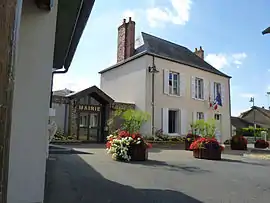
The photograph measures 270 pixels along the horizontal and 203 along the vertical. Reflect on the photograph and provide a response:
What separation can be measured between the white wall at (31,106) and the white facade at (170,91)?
12.4 meters

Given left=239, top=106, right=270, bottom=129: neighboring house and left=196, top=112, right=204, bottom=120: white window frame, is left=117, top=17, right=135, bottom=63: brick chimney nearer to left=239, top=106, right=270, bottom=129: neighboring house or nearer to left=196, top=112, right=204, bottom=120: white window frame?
left=196, top=112, right=204, bottom=120: white window frame

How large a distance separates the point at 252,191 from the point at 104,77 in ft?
51.6

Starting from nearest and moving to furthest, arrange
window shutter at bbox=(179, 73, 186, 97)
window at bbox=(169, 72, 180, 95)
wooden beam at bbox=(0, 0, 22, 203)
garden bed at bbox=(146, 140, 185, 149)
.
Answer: wooden beam at bbox=(0, 0, 22, 203) < garden bed at bbox=(146, 140, 185, 149) < window at bbox=(169, 72, 180, 95) < window shutter at bbox=(179, 73, 186, 97)

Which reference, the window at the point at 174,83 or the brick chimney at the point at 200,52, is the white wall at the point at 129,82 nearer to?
the window at the point at 174,83

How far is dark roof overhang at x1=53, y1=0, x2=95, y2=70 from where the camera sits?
3.19m

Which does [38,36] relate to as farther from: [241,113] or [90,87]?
[241,113]

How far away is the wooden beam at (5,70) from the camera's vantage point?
565 millimetres

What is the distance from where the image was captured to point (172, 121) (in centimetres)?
1656

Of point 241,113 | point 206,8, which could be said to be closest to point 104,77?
point 206,8

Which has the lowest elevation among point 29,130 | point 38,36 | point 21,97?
point 29,130

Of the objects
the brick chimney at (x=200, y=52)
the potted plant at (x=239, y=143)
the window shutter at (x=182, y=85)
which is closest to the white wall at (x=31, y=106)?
the potted plant at (x=239, y=143)

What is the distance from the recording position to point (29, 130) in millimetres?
2512

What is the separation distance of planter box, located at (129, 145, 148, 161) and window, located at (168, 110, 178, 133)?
909 centimetres

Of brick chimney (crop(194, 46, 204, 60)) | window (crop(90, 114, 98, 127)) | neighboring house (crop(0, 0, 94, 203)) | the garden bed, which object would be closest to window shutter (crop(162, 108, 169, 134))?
the garden bed
